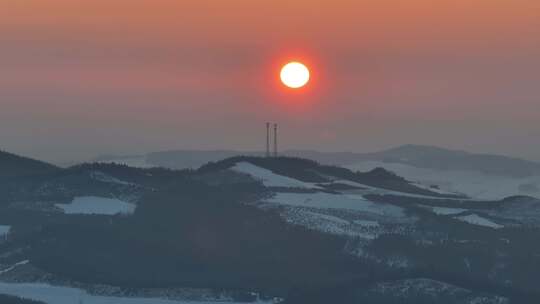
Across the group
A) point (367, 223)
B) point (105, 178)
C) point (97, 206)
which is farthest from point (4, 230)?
point (367, 223)

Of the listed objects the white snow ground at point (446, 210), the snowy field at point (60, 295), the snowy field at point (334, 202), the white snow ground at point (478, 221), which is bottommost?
the snowy field at point (60, 295)

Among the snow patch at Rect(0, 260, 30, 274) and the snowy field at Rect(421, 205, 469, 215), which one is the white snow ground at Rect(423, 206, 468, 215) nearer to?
the snowy field at Rect(421, 205, 469, 215)

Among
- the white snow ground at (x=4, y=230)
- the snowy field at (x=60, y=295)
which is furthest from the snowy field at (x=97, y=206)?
the snowy field at (x=60, y=295)

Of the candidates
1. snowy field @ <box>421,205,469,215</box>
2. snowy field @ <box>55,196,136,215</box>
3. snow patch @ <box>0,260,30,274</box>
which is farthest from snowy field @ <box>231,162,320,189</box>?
snow patch @ <box>0,260,30,274</box>

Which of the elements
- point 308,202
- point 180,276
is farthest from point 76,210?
point 180,276

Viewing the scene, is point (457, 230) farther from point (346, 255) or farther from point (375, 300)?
point (375, 300)

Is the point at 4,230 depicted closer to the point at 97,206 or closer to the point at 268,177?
the point at 97,206

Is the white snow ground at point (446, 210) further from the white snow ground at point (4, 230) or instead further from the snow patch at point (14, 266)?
the snow patch at point (14, 266)
